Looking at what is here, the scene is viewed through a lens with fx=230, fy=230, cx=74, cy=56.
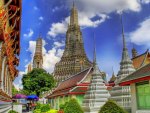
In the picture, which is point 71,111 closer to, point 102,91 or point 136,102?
point 136,102

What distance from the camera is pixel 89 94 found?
25.1 metres

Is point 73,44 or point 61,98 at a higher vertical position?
point 73,44

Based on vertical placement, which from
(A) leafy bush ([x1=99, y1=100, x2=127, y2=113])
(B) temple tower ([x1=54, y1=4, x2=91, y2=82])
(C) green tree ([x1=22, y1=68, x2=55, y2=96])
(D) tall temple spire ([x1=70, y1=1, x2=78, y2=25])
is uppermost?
(D) tall temple spire ([x1=70, y1=1, x2=78, y2=25])

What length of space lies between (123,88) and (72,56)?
79.9 meters

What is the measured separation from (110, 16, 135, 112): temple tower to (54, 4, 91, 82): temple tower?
232 feet

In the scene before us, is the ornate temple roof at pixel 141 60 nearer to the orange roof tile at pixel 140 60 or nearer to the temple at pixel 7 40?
the orange roof tile at pixel 140 60

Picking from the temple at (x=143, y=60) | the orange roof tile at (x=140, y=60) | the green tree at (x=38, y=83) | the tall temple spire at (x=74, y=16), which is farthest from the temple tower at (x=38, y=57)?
the temple at (x=143, y=60)

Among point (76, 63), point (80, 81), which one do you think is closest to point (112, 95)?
point (80, 81)

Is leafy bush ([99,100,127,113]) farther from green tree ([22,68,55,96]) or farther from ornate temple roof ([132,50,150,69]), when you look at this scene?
green tree ([22,68,55,96])

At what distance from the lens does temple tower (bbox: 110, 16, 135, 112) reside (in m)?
20.3

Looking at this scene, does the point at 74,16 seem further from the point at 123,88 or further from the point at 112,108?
the point at 112,108

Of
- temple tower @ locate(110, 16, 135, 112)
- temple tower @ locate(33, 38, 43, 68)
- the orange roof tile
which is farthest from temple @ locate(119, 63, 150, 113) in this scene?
temple tower @ locate(33, 38, 43, 68)

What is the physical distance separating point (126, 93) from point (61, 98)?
65.6 ft

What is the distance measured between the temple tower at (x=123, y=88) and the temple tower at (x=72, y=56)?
232 ft
